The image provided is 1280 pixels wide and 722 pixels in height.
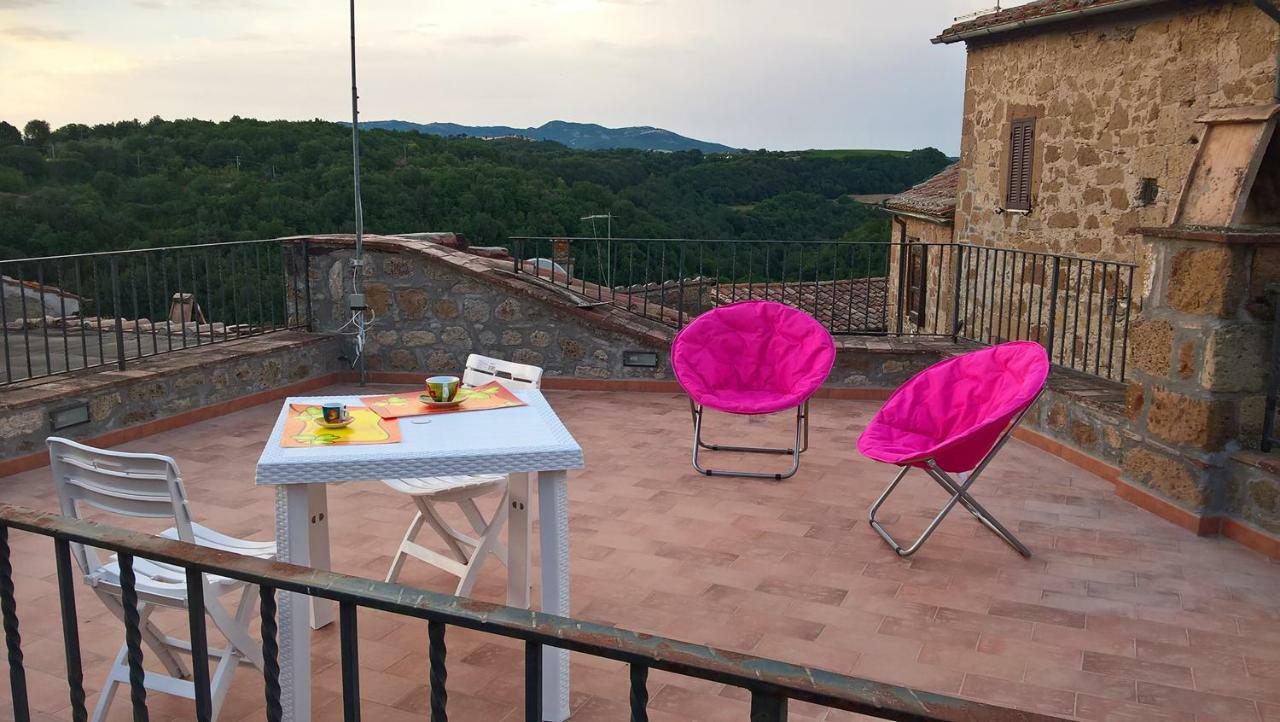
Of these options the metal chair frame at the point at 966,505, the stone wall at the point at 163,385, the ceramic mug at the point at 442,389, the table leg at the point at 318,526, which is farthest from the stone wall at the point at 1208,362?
the stone wall at the point at 163,385

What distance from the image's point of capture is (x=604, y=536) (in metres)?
4.01

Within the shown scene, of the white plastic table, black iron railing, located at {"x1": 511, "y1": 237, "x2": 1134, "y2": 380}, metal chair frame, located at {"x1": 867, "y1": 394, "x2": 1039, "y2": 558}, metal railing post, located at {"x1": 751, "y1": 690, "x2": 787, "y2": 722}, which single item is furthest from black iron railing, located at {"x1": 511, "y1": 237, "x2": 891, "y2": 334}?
metal railing post, located at {"x1": 751, "y1": 690, "x2": 787, "y2": 722}

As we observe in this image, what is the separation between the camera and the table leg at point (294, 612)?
8.15ft

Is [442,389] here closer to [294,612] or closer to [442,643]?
[294,612]

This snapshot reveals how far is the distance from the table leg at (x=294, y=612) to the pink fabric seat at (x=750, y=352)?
2.74m

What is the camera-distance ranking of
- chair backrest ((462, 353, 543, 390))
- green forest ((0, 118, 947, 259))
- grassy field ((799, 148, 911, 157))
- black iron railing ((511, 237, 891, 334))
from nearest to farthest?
chair backrest ((462, 353, 543, 390)) < black iron railing ((511, 237, 891, 334)) < green forest ((0, 118, 947, 259)) < grassy field ((799, 148, 911, 157))

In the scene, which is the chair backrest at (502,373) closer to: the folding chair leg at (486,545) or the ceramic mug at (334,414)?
the folding chair leg at (486,545)

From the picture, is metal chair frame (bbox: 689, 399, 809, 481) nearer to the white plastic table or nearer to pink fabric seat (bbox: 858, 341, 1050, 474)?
pink fabric seat (bbox: 858, 341, 1050, 474)

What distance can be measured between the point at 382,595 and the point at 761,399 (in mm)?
3882

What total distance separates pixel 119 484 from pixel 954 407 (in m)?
3.22

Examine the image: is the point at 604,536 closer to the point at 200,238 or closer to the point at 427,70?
the point at 427,70

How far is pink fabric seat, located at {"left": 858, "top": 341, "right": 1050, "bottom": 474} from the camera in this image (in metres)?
3.77

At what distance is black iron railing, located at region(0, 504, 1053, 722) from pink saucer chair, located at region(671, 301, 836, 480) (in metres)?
3.62

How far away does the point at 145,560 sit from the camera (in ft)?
8.10
